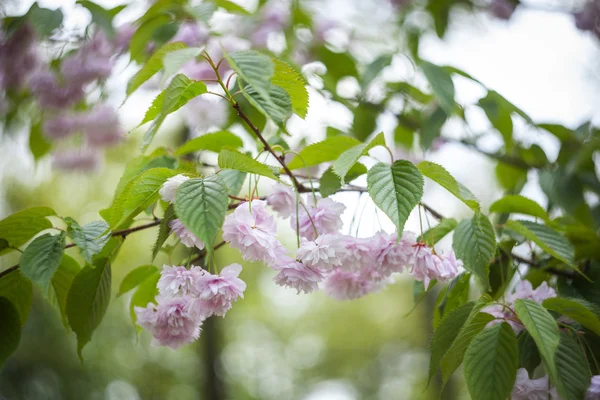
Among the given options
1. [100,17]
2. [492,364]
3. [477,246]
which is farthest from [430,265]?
[100,17]

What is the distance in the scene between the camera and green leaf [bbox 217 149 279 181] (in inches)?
27.0

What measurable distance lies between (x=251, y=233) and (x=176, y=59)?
0.27 m

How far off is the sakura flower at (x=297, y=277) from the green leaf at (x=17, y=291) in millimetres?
511

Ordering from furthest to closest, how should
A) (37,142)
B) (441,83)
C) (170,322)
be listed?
(37,142) < (441,83) < (170,322)

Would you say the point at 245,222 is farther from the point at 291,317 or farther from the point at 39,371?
the point at 291,317

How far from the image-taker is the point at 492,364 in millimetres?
699

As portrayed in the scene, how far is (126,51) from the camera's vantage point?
1859 mm

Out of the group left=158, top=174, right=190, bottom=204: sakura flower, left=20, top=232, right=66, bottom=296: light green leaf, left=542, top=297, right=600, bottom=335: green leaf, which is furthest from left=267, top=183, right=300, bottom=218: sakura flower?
left=542, top=297, right=600, bottom=335: green leaf

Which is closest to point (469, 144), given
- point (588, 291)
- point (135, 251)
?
point (588, 291)

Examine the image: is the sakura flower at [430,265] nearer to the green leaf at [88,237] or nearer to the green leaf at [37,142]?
the green leaf at [88,237]

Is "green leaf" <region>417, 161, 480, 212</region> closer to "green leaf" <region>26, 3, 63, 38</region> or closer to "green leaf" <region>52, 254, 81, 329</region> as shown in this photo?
"green leaf" <region>52, 254, 81, 329</region>

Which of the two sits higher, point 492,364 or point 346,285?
point 492,364

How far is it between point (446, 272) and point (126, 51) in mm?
1566

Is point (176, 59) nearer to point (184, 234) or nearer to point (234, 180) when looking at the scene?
point (184, 234)
